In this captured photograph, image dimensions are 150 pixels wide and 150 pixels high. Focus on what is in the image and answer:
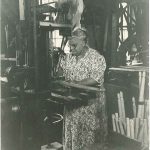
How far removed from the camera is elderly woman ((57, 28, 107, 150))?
361cm

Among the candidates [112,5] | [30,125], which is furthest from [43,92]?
[112,5]

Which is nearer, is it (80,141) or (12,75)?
(80,141)

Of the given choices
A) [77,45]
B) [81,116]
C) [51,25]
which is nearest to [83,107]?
[81,116]

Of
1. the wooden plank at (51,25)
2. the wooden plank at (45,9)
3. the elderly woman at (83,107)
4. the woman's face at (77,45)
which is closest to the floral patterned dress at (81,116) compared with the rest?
the elderly woman at (83,107)

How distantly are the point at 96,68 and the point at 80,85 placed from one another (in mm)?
402

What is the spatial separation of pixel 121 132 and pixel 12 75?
2.25m

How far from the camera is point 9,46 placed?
8.05 meters

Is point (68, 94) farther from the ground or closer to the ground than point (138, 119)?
farther from the ground

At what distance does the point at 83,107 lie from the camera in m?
3.77

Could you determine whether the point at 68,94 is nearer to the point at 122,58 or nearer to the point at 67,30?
the point at 122,58

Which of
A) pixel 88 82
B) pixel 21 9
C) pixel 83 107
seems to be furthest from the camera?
pixel 21 9

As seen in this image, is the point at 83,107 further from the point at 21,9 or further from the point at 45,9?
the point at 21,9

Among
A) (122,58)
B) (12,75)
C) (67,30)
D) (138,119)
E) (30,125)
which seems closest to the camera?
(12,75)

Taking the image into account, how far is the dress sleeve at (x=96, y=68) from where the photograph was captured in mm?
3564
